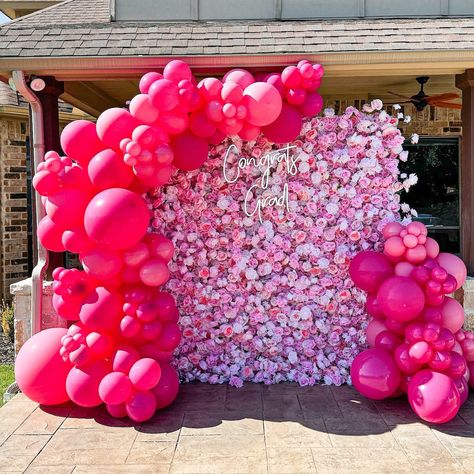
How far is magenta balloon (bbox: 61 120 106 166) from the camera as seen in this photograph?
14.5 feet

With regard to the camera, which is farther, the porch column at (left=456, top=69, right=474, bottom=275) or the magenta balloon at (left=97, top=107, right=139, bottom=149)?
the porch column at (left=456, top=69, right=474, bottom=275)

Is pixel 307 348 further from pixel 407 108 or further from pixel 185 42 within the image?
pixel 407 108

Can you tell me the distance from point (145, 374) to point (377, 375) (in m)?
1.80

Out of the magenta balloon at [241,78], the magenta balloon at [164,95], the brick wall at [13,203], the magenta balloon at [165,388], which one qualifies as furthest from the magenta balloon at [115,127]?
the brick wall at [13,203]

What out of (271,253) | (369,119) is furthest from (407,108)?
(271,253)

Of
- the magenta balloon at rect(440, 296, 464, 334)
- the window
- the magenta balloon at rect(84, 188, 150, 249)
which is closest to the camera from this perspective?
the magenta balloon at rect(84, 188, 150, 249)

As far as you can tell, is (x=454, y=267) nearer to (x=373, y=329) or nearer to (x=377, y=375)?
(x=373, y=329)

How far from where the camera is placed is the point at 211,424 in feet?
14.0

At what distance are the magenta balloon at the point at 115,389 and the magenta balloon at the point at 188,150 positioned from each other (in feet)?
5.78

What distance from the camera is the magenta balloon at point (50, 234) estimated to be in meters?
4.41

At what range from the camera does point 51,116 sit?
17.1 feet

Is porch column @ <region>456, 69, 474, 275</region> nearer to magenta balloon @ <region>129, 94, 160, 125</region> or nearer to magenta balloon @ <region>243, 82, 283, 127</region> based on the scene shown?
magenta balloon @ <region>243, 82, 283, 127</region>

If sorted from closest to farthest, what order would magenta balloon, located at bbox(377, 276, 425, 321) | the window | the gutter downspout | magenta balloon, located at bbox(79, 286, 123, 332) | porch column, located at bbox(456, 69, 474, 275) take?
magenta balloon, located at bbox(79, 286, 123, 332), magenta balloon, located at bbox(377, 276, 425, 321), the gutter downspout, porch column, located at bbox(456, 69, 474, 275), the window

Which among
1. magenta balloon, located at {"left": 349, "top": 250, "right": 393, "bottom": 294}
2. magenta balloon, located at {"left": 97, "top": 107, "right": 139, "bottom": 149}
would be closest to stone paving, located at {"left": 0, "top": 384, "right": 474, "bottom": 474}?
magenta balloon, located at {"left": 349, "top": 250, "right": 393, "bottom": 294}
